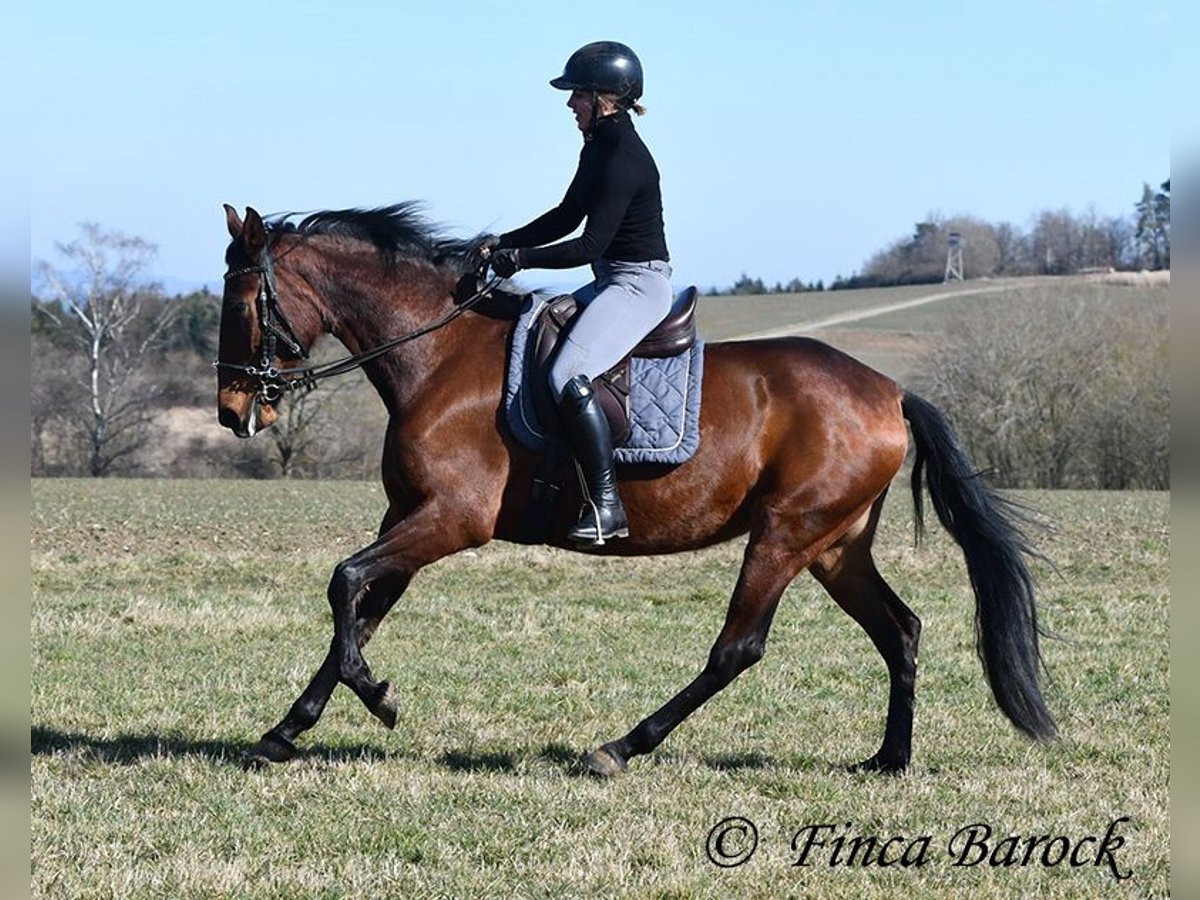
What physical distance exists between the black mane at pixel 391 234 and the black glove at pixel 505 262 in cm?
33

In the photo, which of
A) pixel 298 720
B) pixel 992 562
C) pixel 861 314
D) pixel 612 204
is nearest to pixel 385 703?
pixel 298 720

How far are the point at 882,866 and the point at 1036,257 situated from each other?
99.5 m

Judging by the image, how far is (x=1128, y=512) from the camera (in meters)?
27.0

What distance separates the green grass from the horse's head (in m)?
1.89

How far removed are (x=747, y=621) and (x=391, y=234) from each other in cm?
283

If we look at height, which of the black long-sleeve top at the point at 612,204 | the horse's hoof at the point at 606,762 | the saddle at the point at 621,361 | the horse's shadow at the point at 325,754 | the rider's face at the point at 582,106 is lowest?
the horse's shadow at the point at 325,754

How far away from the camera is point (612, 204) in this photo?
23.0 ft

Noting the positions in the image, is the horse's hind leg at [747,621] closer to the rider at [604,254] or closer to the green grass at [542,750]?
the green grass at [542,750]

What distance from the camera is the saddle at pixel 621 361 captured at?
7191 millimetres

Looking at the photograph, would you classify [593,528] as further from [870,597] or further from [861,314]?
[861,314]

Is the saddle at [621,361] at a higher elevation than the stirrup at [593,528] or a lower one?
higher

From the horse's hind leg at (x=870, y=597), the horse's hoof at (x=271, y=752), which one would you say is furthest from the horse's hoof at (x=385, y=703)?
the horse's hind leg at (x=870, y=597)

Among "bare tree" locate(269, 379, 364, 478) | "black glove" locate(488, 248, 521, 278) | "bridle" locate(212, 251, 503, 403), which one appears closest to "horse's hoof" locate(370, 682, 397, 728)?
"bridle" locate(212, 251, 503, 403)

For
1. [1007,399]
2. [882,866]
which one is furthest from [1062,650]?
[1007,399]
